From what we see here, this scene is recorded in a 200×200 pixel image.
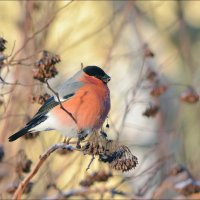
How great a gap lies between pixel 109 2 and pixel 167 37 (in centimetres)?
138

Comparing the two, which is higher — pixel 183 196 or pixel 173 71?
pixel 173 71

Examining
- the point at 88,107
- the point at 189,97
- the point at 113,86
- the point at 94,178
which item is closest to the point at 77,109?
the point at 88,107

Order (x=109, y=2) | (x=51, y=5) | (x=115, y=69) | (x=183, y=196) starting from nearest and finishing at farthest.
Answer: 1. (x=183, y=196)
2. (x=51, y=5)
3. (x=115, y=69)
4. (x=109, y=2)

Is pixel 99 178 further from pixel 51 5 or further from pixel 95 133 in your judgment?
pixel 51 5

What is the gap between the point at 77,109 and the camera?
11.1 ft

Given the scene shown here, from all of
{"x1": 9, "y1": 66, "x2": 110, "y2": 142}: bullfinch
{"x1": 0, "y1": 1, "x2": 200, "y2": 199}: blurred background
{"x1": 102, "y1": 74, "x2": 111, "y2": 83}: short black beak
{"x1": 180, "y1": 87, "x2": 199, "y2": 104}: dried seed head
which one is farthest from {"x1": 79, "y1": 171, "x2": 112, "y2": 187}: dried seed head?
{"x1": 180, "y1": 87, "x2": 199, "y2": 104}: dried seed head

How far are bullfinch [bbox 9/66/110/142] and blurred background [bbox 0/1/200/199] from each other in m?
0.14

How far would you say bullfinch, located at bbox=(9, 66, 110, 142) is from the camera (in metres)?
3.27

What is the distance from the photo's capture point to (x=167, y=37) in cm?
767

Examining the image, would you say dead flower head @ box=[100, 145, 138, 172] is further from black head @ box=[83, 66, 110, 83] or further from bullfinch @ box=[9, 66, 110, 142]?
black head @ box=[83, 66, 110, 83]

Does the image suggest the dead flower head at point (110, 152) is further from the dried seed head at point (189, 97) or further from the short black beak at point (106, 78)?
the dried seed head at point (189, 97)

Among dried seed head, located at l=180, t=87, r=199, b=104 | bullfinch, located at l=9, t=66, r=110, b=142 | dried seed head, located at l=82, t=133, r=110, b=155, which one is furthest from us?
dried seed head, located at l=180, t=87, r=199, b=104

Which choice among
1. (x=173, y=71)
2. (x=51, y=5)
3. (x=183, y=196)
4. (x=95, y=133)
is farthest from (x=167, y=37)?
(x=95, y=133)

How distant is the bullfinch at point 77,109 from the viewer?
3.27 metres
